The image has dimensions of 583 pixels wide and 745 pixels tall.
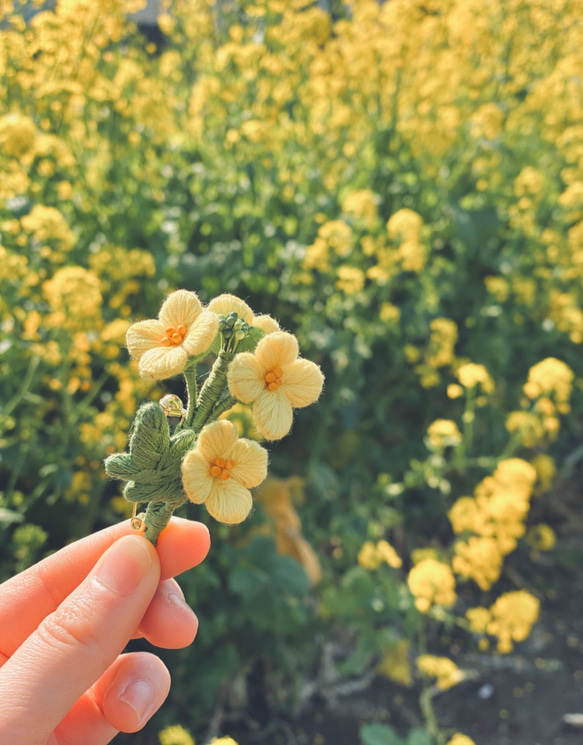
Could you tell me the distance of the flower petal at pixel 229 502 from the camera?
0.69m

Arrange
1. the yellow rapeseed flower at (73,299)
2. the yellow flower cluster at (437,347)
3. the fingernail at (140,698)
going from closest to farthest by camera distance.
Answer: the fingernail at (140,698) → the yellow rapeseed flower at (73,299) → the yellow flower cluster at (437,347)

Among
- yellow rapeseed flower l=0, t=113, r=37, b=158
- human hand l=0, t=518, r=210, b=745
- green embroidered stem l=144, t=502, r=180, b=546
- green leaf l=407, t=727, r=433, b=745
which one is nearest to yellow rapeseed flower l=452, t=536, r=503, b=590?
green leaf l=407, t=727, r=433, b=745

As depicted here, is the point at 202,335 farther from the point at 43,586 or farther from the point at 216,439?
the point at 43,586

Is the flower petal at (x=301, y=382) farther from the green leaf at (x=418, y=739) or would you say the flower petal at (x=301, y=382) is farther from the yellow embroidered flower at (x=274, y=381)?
the green leaf at (x=418, y=739)

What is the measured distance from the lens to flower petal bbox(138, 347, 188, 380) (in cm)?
69

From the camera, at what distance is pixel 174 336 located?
750 millimetres

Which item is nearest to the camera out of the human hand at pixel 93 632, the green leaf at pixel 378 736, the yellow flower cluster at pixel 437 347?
the human hand at pixel 93 632

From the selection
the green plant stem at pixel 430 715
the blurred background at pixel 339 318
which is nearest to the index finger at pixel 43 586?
the blurred background at pixel 339 318

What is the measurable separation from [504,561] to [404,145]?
2.20 metres

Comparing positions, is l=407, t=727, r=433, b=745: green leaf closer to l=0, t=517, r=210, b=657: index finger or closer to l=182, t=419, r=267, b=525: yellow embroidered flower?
l=0, t=517, r=210, b=657: index finger

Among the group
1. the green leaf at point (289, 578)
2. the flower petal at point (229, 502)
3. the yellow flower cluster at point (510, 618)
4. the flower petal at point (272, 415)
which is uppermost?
the flower petal at point (272, 415)

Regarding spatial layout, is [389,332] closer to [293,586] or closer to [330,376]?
[330,376]

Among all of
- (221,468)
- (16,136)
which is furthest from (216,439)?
(16,136)

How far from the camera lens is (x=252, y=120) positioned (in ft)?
9.77
